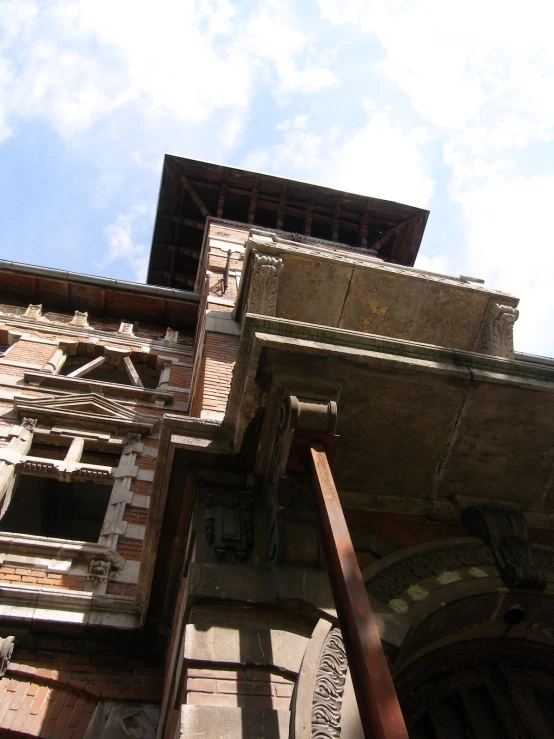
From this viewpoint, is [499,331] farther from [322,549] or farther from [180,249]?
[180,249]

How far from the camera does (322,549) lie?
385 centimetres

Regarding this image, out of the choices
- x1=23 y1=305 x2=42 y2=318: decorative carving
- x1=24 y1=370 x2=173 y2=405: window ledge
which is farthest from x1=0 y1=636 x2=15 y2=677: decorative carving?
x1=23 y1=305 x2=42 y2=318: decorative carving

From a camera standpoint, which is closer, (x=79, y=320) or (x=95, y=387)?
(x=95, y=387)

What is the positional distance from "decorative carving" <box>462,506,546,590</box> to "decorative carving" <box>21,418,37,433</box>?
6.93 m

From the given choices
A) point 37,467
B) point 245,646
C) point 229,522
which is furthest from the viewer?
point 37,467

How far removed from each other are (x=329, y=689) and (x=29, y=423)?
Result: 24.5 feet

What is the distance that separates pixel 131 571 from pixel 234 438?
142 inches

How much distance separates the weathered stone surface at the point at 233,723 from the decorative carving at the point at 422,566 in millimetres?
1137

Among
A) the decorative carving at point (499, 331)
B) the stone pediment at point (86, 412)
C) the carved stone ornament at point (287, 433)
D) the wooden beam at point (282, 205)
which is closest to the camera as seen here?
the carved stone ornament at point (287, 433)

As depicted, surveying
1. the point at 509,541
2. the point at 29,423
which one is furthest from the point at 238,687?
the point at 29,423

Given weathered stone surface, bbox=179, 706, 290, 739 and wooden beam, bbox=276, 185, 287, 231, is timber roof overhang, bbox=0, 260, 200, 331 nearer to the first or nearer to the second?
wooden beam, bbox=276, 185, 287, 231

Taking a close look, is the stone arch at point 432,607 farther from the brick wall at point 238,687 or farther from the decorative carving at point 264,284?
the decorative carving at point 264,284

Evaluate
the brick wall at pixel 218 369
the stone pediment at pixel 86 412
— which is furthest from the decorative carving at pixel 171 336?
the brick wall at pixel 218 369

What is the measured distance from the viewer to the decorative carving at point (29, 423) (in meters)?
9.61
